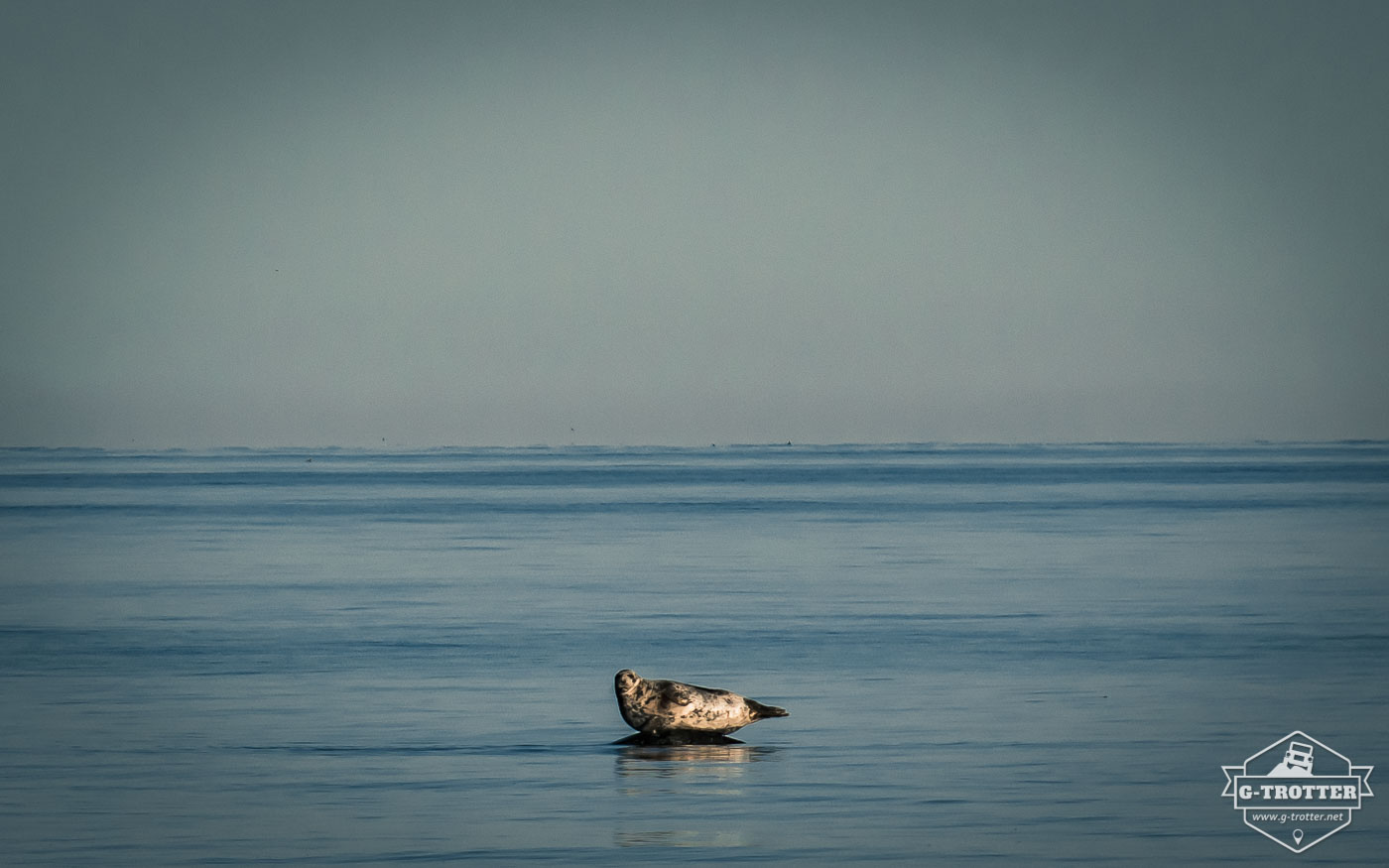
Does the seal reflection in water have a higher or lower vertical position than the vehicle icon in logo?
higher

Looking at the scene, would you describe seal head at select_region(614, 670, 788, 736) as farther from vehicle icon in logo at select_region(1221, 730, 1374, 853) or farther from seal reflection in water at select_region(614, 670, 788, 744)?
vehicle icon in logo at select_region(1221, 730, 1374, 853)

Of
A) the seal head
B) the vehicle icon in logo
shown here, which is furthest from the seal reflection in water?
the vehicle icon in logo

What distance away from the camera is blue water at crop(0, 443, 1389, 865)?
971 cm

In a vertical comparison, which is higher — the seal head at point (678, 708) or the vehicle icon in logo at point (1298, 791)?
the seal head at point (678, 708)

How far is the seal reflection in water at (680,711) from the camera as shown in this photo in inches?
466

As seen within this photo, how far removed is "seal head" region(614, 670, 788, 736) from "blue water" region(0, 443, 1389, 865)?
214mm

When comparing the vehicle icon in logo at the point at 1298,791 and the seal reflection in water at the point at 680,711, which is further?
the seal reflection in water at the point at 680,711

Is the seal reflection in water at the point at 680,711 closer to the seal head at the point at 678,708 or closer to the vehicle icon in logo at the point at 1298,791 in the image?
the seal head at the point at 678,708

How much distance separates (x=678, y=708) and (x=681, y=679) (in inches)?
159

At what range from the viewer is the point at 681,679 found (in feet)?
52.0

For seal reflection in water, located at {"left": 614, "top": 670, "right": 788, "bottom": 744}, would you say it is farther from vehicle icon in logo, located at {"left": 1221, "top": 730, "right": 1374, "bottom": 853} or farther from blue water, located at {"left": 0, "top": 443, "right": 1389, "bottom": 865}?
vehicle icon in logo, located at {"left": 1221, "top": 730, "right": 1374, "bottom": 853}

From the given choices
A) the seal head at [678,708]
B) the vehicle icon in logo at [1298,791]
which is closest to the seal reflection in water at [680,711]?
the seal head at [678,708]

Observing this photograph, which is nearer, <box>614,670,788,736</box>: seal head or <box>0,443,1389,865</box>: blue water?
<box>0,443,1389,865</box>: blue water

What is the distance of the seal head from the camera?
38.8 feet
